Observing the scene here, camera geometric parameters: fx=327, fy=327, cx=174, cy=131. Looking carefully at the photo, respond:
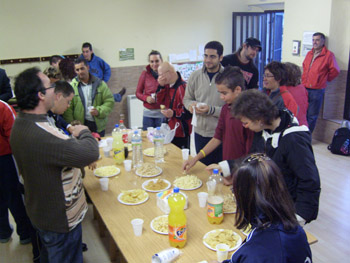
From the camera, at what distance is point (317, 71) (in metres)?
5.25

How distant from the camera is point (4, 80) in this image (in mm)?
3727

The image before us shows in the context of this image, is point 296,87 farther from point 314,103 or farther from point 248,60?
point 314,103

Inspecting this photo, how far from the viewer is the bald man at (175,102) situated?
11.7 feet

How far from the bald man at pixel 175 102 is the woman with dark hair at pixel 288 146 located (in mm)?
1591

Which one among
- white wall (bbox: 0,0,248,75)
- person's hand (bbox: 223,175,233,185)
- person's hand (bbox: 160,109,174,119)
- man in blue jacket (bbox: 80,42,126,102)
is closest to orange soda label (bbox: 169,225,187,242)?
person's hand (bbox: 223,175,233,185)

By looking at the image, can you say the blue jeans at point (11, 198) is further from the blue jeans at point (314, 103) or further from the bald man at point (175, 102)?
the blue jeans at point (314, 103)

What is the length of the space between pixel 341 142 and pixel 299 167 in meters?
3.79

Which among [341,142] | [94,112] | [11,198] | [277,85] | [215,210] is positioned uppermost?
[277,85]

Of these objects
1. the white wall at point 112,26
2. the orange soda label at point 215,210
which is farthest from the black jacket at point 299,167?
the white wall at point 112,26

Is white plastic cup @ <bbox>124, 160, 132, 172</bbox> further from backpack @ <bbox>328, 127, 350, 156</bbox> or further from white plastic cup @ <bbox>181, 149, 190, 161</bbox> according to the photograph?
backpack @ <bbox>328, 127, 350, 156</bbox>

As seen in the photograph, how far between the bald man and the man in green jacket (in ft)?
2.21

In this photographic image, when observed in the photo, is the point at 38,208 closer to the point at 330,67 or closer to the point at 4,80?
the point at 4,80

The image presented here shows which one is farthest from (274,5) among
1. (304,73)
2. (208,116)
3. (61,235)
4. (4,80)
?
(61,235)

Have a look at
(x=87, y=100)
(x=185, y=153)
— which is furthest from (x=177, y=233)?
(x=87, y=100)
